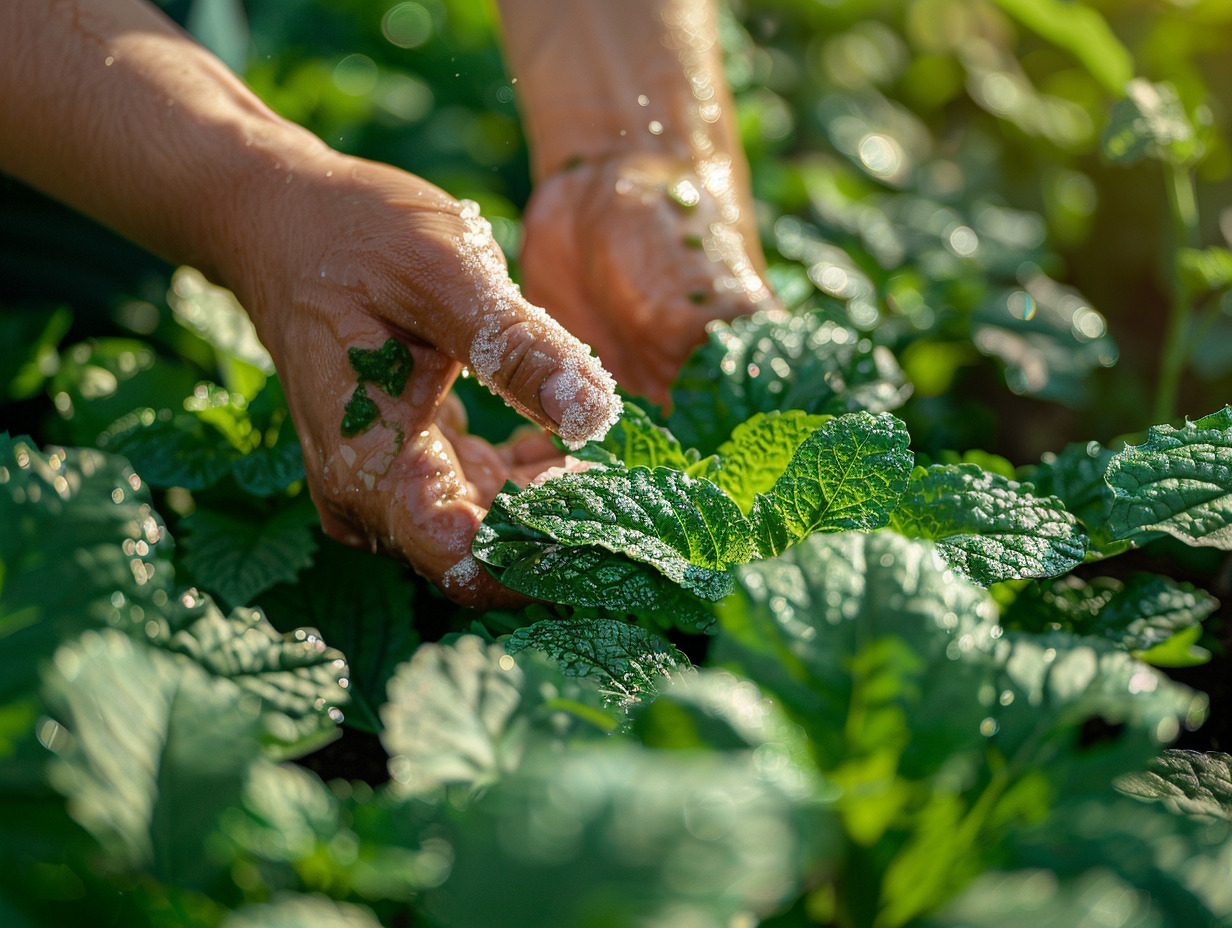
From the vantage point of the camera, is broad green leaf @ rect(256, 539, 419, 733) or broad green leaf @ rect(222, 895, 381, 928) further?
broad green leaf @ rect(256, 539, 419, 733)

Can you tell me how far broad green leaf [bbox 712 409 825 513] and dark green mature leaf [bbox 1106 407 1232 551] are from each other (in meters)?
0.26

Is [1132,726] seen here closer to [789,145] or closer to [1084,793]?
[1084,793]

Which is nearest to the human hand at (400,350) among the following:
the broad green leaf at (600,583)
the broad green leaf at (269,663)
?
the broad green leaf at (600,583)

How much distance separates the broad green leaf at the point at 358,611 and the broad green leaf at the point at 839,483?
1.24ft

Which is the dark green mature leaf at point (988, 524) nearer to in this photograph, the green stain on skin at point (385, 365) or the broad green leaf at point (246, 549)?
the green stain on skin at point (385, 365)

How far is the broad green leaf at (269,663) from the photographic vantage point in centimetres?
62

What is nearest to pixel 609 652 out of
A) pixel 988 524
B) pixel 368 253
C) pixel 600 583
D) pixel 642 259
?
pixel 600 583

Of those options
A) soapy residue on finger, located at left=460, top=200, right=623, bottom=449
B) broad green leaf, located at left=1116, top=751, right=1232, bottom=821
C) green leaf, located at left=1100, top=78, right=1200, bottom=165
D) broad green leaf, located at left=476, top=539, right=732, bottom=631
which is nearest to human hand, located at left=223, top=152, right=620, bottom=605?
soapy residue on finger, located at left=460, top=200, right=623, bottom=449

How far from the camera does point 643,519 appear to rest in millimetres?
789

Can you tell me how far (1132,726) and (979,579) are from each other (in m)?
0.22

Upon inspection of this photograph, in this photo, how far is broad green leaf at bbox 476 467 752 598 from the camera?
0.76m

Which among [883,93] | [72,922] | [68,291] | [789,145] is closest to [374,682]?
[72,922]

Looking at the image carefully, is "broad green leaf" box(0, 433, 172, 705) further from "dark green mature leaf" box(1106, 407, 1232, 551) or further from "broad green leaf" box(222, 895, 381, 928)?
"dark green mature leaf" box(1106, 407, 1232, 551)

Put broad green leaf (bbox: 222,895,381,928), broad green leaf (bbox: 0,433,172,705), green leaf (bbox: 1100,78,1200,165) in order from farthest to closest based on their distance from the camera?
green leaf (bbox: 1100,78,1200,165) < broad green leaf (bbox: 0,433,172,705) < broad green leaf (bbox: 222,895,381,928)
